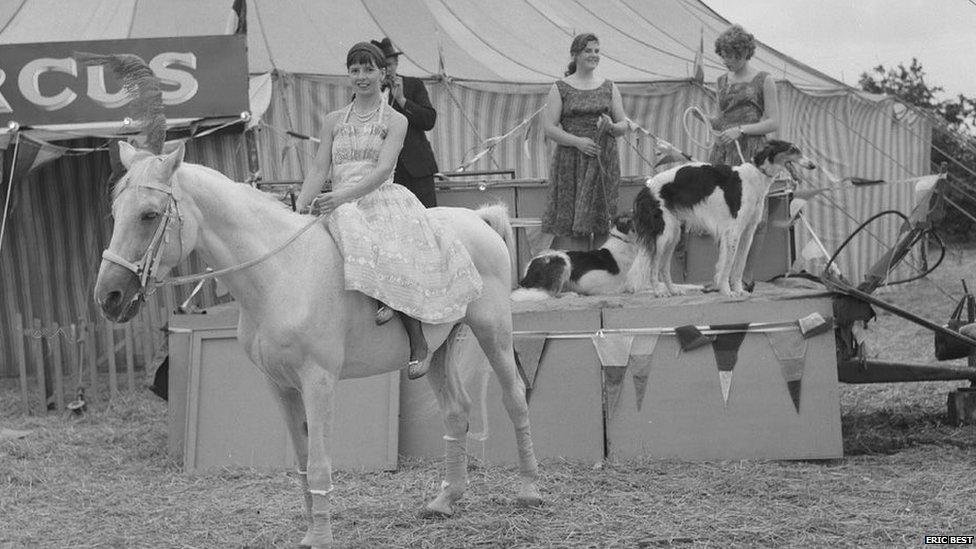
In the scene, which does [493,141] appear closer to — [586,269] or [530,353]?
[586,269]

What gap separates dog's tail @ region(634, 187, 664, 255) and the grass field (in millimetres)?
1346

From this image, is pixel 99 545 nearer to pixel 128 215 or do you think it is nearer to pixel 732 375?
pixel 128 215

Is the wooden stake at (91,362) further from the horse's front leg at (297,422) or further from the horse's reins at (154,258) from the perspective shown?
the horse's reins at (154,258)

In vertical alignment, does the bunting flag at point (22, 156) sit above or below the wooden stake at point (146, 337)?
above

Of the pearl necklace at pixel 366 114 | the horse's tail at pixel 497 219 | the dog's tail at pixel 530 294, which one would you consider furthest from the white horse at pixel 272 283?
the dog's tail at pixel 530 294

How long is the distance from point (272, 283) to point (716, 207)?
2940mm

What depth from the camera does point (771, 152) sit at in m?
6.14

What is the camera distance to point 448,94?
11.2 metres

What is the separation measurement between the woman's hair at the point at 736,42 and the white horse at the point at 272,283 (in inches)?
119

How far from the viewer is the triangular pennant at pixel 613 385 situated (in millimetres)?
6211

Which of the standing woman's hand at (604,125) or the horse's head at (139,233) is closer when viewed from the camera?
the horse's head at (139,233)

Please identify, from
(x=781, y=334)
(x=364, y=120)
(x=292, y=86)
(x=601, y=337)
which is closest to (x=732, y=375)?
(x=781, y=334)

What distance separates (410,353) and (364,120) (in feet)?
3.43

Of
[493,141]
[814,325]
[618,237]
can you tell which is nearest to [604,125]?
[618,237]
